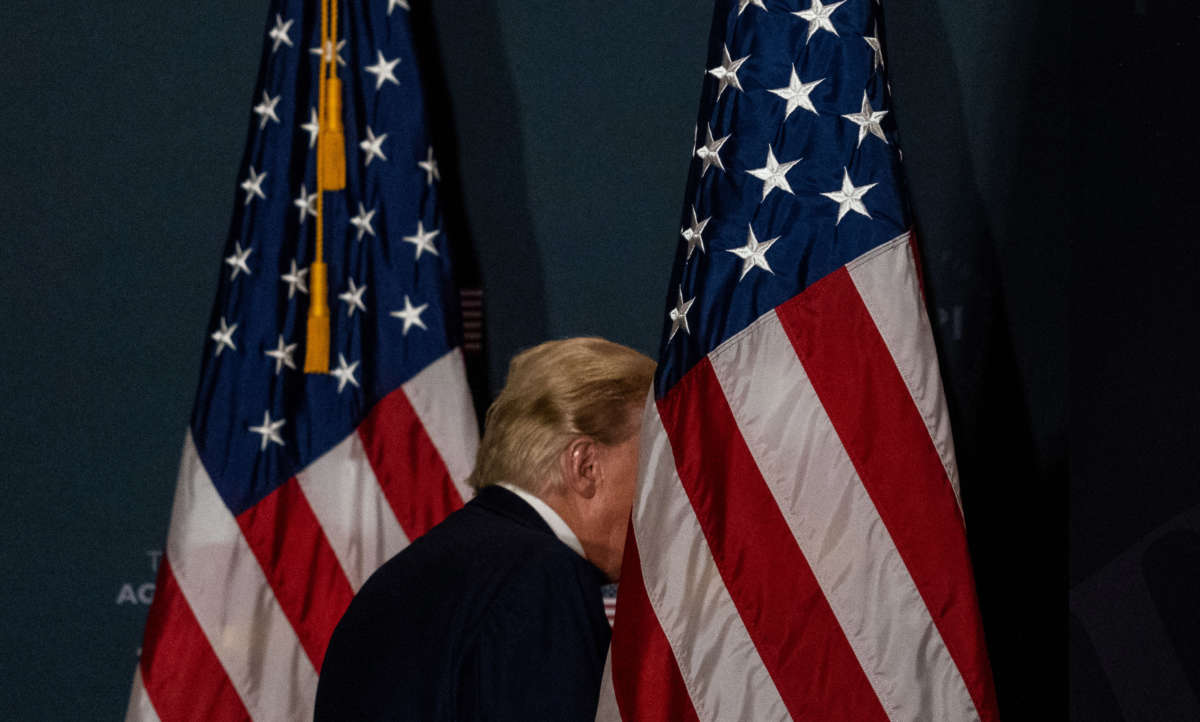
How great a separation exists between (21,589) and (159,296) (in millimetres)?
684

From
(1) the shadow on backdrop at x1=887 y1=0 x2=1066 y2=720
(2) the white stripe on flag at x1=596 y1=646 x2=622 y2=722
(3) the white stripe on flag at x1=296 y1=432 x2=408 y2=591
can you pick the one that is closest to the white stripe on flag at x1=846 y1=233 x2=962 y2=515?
(2) the white stripe on flag at x1=596 y1=646 x2=622 y2=722

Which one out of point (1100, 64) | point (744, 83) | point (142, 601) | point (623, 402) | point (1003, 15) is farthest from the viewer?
point (142, 601)

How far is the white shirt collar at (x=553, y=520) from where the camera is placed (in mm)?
1685

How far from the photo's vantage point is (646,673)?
1.44 m

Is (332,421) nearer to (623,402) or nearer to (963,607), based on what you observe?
(623,402)

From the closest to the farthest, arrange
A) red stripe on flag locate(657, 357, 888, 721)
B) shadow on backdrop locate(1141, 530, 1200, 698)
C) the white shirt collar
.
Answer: red stripe on flag locate(657, 357, 888, 721), the white shirt collar, shadow on backdrop locate(1141, 530, 1200, 698)

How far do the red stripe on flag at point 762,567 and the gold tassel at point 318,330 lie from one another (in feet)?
2.79

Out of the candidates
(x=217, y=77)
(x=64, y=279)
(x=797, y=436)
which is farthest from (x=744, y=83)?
(x=64, y=279)

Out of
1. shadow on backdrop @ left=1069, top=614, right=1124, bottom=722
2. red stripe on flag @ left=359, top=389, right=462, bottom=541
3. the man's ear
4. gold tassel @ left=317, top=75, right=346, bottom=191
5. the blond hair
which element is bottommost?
shadow on backdrop @ left=1069, top=614, right=1124, bottom=722

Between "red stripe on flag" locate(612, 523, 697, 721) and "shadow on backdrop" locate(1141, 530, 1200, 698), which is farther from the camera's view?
"shadow on backdrop" locate(1141, 530, 1200, 698)

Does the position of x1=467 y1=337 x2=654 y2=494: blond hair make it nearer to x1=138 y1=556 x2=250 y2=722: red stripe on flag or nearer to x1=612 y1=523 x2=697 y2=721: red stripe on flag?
x1=612 y1=523 x2=697 y2=721: red stripe on flag

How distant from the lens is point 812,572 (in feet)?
4.69

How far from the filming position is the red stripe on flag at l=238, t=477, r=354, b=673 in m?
2.19

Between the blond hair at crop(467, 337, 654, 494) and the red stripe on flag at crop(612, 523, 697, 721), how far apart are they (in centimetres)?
31
